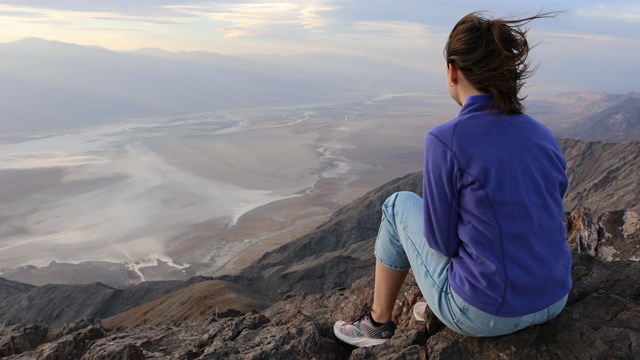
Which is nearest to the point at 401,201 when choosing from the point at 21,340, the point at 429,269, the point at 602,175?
the point at 429,269

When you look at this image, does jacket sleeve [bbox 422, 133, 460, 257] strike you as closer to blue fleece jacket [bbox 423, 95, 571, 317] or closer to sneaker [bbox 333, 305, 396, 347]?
blue fleece jacket [bbox 423, 95, 571, 317]

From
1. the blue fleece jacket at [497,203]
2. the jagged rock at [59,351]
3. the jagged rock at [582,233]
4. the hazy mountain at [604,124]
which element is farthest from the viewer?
the hazy mountain at [604,124]

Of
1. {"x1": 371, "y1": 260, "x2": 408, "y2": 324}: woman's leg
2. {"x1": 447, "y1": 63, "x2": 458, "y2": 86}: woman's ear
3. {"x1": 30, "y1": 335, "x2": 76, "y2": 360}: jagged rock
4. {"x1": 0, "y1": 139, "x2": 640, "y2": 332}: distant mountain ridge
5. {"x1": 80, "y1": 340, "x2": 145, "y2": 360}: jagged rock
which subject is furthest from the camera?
{"x1": 0, "y1": 139, "x2": 640, "y2": 332}: distant mountain ridge

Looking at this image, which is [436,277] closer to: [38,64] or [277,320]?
[277,320]

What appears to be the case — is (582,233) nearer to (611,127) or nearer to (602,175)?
(602,175)

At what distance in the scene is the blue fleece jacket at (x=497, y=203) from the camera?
2.22m

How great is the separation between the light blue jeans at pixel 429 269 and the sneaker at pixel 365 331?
0.56 meters

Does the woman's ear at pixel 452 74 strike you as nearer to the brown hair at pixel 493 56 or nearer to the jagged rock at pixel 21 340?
the brown hair at pixel 493 56

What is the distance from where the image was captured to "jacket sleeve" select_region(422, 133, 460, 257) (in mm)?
2279

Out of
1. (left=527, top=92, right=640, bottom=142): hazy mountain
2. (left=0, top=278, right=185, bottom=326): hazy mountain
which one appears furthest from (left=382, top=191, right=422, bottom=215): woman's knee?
(left=527, top=92, right=640, bottom=142): hazy mountain

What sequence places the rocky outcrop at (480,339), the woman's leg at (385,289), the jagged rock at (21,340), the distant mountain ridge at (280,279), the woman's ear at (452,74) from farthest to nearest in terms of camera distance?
the distant mountain ridge at (280,279), the jagged rock at (21,340), the woman's leg at (385,289), the rocky outcrop at (480,339), the woman's ear at (452,74)

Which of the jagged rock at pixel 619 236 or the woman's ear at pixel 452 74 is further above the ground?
the woman's ear at pixel 452 74

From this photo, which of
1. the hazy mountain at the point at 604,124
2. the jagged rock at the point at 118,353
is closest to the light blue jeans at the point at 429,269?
the jagged rock at the point at 118,353

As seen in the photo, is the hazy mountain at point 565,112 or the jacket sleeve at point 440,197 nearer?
the jacket sleeve at point 440,197
